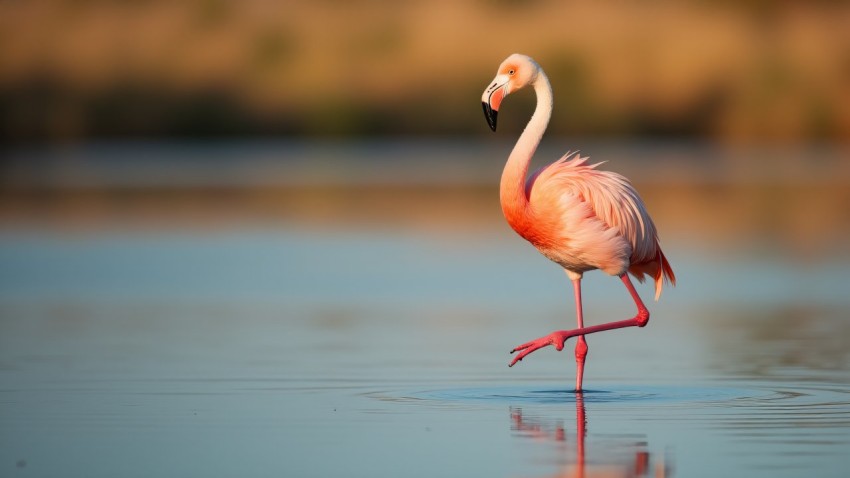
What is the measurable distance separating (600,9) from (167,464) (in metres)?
36.9

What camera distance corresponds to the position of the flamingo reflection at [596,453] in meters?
6.68

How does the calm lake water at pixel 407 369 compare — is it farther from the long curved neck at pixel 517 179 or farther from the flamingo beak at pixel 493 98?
the flamingo beak at pixel 493 98

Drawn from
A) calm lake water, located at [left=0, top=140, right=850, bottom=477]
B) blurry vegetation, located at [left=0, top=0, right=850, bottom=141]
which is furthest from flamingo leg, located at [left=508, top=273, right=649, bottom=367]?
blurry vegetation, located at [left=0, top=0, right=850, bottom=141]

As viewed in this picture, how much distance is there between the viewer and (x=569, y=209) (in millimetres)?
9383

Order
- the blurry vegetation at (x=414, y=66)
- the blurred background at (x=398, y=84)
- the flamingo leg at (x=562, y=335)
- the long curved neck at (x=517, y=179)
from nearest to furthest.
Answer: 1. the flamingo leg at (x=562, y=335)
2. the long curved neck at (x=517, y=179)
3. the blurred background at (x=398, y=84)
4. the blurry vegetation at (x=414, y=66)

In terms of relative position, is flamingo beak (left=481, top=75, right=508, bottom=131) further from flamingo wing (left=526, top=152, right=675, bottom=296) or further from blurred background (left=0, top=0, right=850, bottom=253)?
blurred background (left=0, top=0, right=850, bottom=253)

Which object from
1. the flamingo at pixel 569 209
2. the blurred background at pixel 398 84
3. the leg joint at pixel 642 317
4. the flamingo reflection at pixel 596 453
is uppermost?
the blurred background at pixel 398 84

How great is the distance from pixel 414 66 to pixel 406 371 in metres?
31.9

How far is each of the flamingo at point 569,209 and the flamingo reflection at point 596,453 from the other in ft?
4.32

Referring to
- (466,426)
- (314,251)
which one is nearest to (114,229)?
(314,251)

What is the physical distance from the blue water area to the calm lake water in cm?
2

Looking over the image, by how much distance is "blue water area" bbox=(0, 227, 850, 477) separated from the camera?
23.4ft

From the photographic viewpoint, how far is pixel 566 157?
32.4 ft

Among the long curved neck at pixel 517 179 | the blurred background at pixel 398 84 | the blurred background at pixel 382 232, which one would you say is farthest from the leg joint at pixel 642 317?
the blurred background at pixel 398 84
